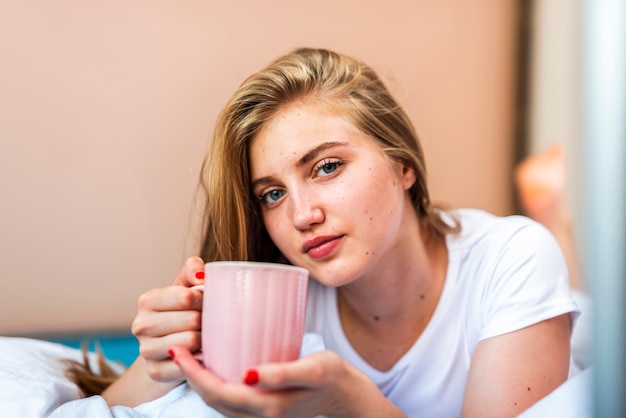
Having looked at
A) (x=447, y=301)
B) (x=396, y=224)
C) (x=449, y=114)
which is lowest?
(x=447, y=301)

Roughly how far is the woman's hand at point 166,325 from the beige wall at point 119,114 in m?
0.30

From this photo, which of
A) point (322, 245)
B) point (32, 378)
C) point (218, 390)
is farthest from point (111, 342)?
point (218, 390)

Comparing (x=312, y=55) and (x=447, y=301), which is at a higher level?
(x=312, y=55)

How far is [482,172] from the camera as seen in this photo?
1.17 meters

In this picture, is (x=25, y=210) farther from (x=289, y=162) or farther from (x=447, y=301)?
(x=447, y=301)

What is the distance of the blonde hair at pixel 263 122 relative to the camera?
79 cm

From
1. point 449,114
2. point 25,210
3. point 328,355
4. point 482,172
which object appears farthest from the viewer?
point 482,172

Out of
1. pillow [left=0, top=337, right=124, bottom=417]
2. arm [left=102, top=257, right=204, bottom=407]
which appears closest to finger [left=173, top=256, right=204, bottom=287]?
arm [left=102, top=257, right=204, bottom=407]

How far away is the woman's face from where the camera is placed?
729 millimetres

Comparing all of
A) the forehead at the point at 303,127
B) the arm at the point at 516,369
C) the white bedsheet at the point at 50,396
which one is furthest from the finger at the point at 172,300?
the arm at the point at 516,369

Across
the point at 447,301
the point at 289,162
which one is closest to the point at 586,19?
the point at 289,162

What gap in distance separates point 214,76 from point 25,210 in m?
0.31

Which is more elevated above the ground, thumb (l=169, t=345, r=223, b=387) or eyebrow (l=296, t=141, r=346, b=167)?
eyebrow (l=296, t=141, r=346, b=167)

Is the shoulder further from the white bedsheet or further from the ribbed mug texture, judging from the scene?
the ribbed mug texture
